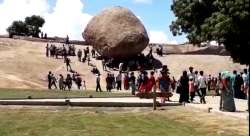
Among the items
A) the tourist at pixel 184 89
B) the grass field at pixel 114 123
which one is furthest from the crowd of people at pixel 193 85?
the grass field at pixel 114 123

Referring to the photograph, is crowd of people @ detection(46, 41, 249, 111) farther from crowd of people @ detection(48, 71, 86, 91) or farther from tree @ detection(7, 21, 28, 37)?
tree @ detection(7, 21, 28, 37)

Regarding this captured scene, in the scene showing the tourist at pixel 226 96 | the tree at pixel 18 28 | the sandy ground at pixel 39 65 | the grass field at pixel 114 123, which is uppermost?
the tree at pixel 18 28

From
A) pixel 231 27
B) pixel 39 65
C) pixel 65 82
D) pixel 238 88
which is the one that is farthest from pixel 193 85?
pixel 39 65

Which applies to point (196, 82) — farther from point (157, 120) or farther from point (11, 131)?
point (11, 131)

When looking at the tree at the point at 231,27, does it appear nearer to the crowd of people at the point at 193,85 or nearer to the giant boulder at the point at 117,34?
the crowd of people at the point at 193,85

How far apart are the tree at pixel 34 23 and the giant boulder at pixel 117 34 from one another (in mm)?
41547

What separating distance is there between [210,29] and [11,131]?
21512 millimetres

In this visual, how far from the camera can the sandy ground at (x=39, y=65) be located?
4849 cm

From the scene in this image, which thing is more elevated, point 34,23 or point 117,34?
point 34,23

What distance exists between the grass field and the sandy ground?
2376 cm

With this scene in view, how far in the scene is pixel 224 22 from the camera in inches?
1270

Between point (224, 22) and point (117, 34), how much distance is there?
2176 centimetres

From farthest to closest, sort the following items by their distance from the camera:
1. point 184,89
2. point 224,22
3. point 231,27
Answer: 1. point 224,22
2. point 231,27
3. point 184,89

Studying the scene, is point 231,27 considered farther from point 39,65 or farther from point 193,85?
point 39,65
